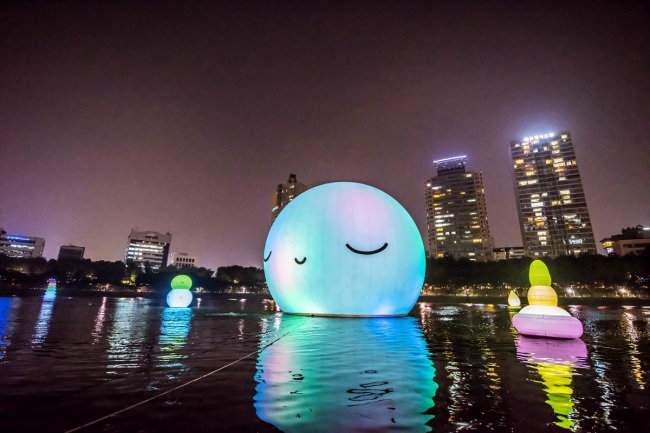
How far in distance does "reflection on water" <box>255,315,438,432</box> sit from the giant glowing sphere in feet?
24.9

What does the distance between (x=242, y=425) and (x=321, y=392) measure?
146cm

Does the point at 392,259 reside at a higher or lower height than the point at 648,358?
higher

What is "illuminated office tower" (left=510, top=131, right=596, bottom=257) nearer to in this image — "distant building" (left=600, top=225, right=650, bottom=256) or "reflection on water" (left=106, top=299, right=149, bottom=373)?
"distant building" (left=600, top=225, right=650, bottom=256)

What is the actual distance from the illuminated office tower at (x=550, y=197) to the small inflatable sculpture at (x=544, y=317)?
6677 inches

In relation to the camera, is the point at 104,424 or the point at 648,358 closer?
the point at 104,424

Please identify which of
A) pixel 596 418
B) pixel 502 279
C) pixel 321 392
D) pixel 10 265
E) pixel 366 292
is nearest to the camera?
pixel 596 418

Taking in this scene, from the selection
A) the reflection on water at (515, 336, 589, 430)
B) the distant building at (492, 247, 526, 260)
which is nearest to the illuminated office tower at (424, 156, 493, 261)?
the distant building at (492, 247, 526, 260)

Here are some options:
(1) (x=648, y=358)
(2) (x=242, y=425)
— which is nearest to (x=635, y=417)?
(2) (x=242, y=425)

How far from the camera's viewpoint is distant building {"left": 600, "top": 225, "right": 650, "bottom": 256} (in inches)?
4783

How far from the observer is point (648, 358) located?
721 cm

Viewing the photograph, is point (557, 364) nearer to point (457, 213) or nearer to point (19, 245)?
point (457, 213)

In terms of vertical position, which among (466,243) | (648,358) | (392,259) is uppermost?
(466,243)

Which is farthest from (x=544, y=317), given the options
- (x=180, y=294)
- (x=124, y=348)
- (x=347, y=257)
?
(x=180, y=294)

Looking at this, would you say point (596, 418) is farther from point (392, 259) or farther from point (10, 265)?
point (10, 265)
